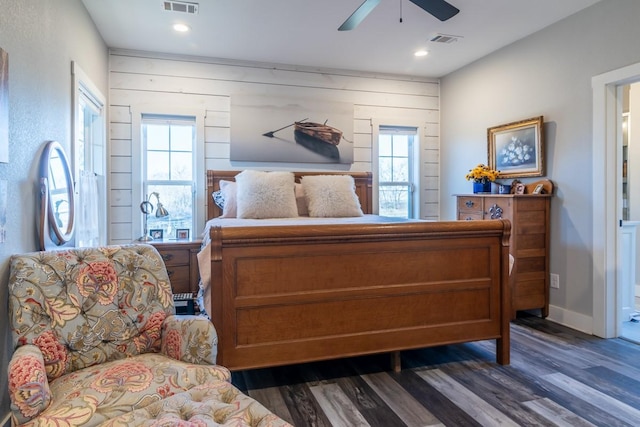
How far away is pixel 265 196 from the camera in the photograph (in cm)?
377

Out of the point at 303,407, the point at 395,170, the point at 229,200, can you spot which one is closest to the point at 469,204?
the point at 395,170

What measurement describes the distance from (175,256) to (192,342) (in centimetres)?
221

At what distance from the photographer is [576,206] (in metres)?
3.39

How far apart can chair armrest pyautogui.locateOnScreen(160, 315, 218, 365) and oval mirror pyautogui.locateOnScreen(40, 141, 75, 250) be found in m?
1.11

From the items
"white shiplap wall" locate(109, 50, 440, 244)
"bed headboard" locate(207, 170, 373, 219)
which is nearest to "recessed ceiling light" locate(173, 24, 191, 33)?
"white shiplap wall" locate(109, 50, 440, 244)

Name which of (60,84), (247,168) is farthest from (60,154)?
(247,168)

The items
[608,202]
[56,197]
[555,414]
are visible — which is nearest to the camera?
[555,414]

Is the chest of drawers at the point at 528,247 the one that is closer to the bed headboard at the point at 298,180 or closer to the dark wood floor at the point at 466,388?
the dark wood floor at the point at 466,388

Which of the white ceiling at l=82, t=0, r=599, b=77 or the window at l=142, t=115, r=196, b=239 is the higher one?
the white ceiling at l=82, t=0, r=599, b=77

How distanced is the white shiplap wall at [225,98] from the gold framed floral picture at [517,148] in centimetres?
107

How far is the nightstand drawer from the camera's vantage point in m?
3.71

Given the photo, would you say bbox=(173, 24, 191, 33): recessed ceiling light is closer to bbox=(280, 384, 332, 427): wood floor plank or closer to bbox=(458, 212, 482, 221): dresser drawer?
bbox=(280, 384, 332, 427): wood floor plank

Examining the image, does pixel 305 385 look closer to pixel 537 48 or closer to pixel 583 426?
pixel 583 426

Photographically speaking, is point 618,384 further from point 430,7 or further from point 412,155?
point 412,155
